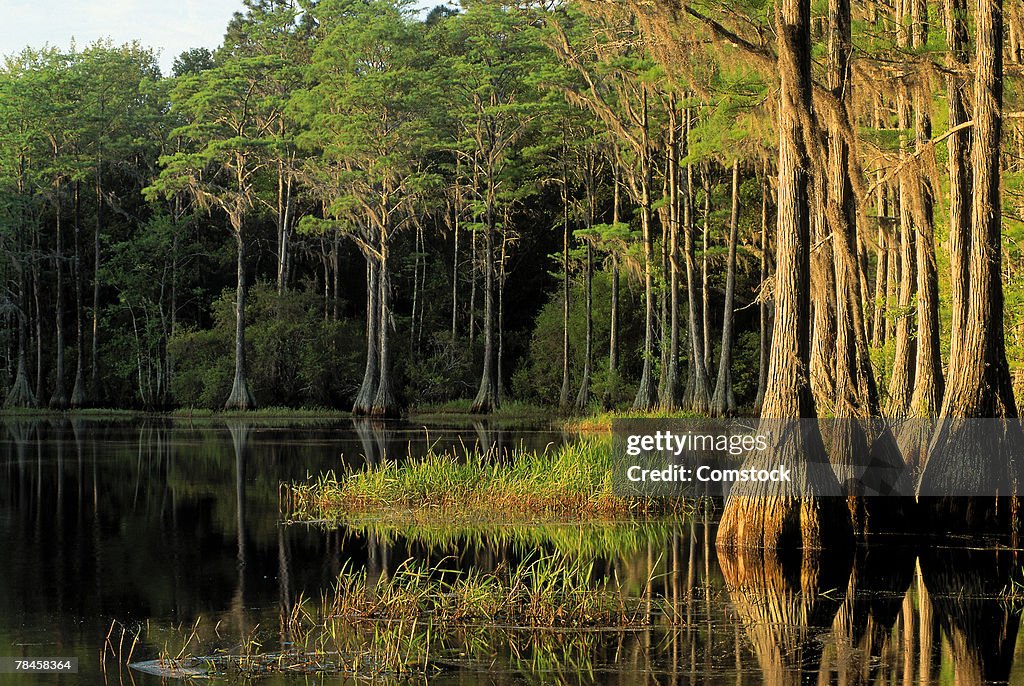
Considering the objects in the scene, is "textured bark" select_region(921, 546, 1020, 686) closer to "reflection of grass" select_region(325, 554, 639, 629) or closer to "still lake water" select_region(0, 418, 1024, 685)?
Answer: "still lake water" select_region(0, 418, 1024, 685)

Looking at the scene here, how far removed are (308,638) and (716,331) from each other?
141 feet

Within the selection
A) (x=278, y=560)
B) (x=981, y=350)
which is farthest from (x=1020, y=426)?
(x=278, y=560)

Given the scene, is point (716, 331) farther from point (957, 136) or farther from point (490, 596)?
point (490, 596)

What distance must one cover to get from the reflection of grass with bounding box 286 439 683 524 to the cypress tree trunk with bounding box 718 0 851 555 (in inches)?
139

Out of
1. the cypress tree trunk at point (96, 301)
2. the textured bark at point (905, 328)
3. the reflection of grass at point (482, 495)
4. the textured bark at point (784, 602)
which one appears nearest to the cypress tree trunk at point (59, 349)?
the cypress tree trunk at point (96, 301)

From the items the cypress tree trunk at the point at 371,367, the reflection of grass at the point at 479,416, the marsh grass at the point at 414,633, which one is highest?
the cypress tree trunk at the point at 371,367

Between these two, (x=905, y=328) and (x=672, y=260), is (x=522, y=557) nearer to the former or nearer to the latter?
(x=905, y=328)

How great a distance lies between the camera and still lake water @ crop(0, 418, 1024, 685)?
30.5ft

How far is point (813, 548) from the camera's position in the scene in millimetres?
14125

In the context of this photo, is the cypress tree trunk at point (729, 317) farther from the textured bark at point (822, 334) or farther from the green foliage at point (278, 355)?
the textured bark at point (822, 334)

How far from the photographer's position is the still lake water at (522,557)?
30.5ft

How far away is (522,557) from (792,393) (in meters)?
3.35

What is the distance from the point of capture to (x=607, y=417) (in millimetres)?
37219

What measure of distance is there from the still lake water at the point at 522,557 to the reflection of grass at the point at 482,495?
822 millimetres
